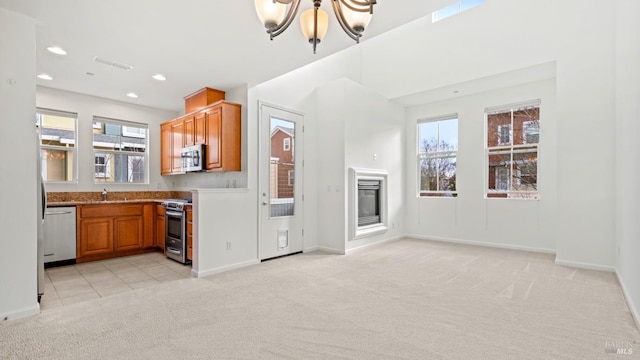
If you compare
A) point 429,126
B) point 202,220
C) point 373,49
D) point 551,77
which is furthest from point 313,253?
point 551,77

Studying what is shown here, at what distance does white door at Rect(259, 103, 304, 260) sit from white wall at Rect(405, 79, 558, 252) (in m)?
2.86

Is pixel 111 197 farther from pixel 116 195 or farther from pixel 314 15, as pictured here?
pixel 314 15

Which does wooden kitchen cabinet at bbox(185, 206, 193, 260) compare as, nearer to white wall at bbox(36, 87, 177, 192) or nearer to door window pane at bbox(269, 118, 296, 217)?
door window pane at bbox(269, 118, 296, 217)

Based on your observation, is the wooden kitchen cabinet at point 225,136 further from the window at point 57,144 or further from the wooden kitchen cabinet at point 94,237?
the window at point 57,144

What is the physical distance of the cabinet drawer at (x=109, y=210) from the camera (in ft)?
15.7

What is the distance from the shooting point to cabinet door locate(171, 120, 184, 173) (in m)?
5.47

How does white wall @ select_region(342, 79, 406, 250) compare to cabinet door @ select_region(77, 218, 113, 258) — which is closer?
cabinet door @ select_region(77, 218, 113, 258)

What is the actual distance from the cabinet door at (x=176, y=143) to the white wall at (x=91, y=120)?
68cm

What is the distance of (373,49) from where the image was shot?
650 cm

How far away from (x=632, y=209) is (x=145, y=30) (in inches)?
195

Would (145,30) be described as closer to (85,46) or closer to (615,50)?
(85,46)

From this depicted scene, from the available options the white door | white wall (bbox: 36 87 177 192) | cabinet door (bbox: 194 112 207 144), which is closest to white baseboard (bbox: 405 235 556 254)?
the white door

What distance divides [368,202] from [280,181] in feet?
6.17

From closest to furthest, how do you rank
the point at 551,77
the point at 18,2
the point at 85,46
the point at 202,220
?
the point at 18,2, the point at 85,46, the point at 202,220, the point at 551,77
